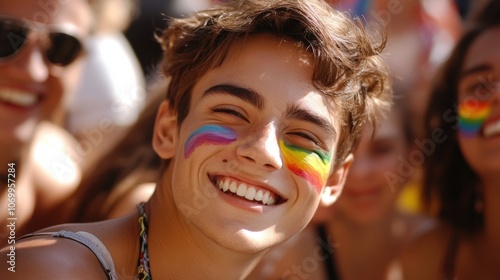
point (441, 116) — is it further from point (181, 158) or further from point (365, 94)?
point (181, 158)

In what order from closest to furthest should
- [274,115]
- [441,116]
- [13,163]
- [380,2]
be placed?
[274,115]
[13,163]
[441,116]
[380,2]

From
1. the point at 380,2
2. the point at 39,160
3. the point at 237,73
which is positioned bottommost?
the point at 39,160

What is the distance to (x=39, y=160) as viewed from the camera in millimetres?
3441

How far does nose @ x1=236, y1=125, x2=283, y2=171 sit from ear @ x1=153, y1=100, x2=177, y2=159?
0.36 m

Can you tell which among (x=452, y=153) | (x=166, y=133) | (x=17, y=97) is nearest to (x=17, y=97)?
(x=17, y=97)

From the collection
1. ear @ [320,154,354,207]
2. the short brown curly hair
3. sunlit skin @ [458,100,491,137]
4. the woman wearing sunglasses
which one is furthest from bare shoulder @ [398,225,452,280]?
the woman wearing sunglasses

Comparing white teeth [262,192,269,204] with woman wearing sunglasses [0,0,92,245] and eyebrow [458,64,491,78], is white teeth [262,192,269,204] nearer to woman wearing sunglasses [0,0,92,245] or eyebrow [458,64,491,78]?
woman wearing sunglasses [0,0,92,245]

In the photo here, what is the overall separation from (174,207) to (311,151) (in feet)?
1.59

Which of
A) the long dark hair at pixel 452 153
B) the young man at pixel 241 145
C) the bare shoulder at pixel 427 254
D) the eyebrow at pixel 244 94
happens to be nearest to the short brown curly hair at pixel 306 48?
the young man at pixel 241 145

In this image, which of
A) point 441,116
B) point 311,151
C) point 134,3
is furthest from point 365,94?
point 134,3

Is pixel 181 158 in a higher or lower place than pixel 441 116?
lower

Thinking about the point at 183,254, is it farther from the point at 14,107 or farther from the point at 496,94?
the point at 496,94

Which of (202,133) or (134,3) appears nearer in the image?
(202,133)

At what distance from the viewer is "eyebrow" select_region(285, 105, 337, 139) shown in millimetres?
2229
